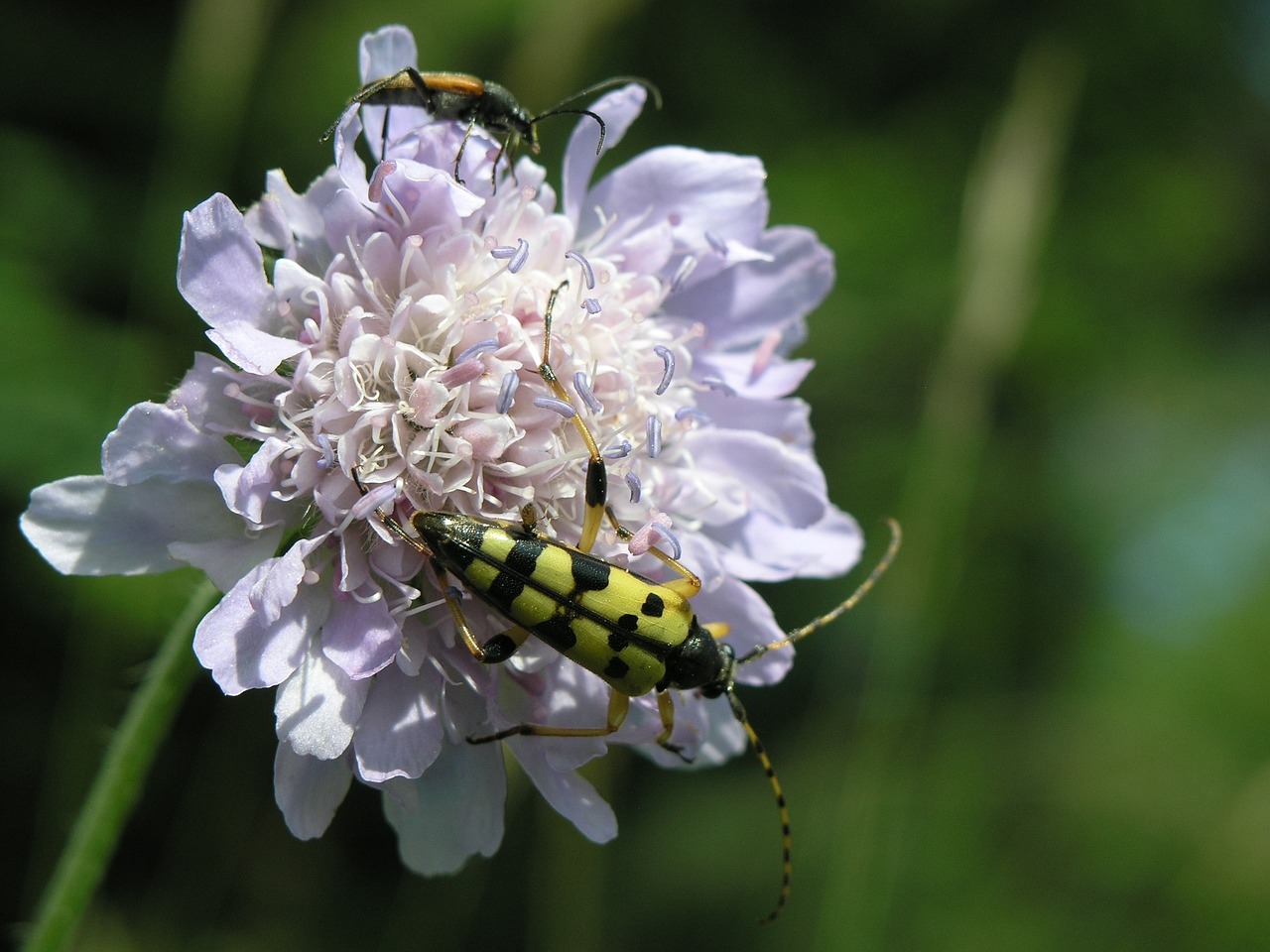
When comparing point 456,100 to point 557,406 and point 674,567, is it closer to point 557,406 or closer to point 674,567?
point 557,406

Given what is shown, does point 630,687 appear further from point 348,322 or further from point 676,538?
point 348,322

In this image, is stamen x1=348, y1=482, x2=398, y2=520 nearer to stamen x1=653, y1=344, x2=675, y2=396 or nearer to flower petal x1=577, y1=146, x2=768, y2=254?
stamen x1=653, y1=344, x2=675, y2=396

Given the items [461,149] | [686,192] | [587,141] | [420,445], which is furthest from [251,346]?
[686,192]

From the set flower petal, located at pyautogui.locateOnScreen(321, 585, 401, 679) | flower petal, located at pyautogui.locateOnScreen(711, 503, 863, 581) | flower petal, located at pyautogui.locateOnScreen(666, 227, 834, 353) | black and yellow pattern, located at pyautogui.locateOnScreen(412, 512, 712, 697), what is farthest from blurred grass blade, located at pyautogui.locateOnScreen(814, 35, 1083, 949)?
flower petal, located at pyautogui.locateOnScreen(321, 585, 401, 679)

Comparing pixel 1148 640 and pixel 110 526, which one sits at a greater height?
pixel 110 526

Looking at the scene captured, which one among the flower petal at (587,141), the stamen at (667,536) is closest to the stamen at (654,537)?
the stamen at (667,536)

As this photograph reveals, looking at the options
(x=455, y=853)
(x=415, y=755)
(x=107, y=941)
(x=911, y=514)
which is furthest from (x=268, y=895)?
(x=911, y=514)
